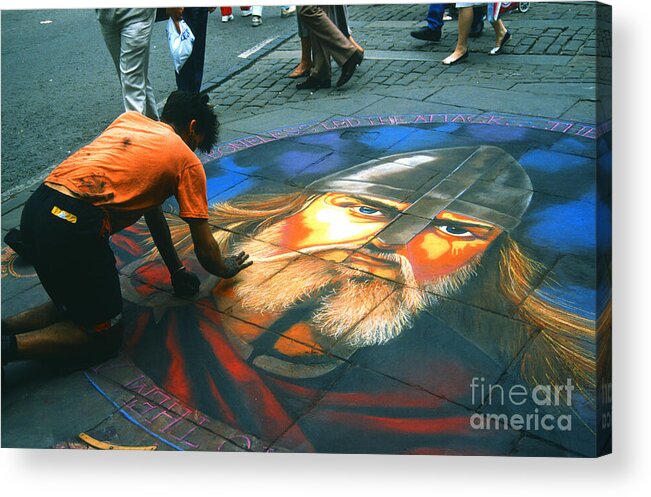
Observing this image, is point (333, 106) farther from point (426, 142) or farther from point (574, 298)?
point (574, 298)

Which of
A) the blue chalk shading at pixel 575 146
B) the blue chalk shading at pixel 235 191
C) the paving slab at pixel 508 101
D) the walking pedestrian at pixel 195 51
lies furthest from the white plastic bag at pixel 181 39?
the blue chalk shading at pixel 575 146

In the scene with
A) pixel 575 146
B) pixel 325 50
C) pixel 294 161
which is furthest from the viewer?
pixel 325 50

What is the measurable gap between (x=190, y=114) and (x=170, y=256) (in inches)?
28.8

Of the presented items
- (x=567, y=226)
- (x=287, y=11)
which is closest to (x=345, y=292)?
(x=567, y=226)

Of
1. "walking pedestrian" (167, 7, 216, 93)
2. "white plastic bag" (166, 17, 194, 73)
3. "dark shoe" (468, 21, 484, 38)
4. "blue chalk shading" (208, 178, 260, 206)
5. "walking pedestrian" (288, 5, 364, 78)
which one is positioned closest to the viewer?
"blue chalk shading" (208, 178, 260, 206)

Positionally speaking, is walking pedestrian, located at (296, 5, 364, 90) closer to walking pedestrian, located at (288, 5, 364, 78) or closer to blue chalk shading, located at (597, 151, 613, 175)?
walking pedestrian, located at (288, 5, 364, 78)

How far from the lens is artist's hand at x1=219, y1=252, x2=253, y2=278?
11.0 ft

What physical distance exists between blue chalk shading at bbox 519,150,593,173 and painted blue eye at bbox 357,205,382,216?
1.08 meters

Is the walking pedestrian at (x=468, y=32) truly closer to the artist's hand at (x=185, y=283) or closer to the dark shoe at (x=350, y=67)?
the dark shoe at (x=350, y=67)

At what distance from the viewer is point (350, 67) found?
20.3 feet

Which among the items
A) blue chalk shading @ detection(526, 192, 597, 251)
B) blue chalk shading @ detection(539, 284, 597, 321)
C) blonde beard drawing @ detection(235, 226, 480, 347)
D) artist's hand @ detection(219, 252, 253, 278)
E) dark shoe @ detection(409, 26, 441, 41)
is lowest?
blonde beard drawing @ detection(235, 226, 480, 347)

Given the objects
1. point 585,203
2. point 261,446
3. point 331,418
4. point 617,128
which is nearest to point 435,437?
point 331,418

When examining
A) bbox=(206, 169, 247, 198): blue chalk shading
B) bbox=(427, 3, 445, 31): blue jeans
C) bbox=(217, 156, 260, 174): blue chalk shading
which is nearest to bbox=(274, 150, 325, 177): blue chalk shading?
bbox=(217, 156, 260, 174): blue chalk shading

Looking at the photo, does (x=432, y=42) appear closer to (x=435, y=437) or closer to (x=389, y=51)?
(x=389, y=51)
